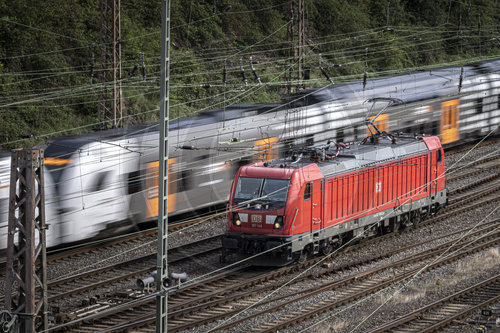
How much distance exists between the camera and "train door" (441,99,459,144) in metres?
38.8

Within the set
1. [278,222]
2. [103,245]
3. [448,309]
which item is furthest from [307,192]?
[103,245]

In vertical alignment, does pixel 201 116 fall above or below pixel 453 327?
above

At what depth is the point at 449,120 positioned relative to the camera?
3922 centimetres

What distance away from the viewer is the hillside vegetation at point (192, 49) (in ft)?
125

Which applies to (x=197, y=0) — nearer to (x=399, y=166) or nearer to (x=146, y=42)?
(x=146, y=42)

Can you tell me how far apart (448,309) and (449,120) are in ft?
70.4

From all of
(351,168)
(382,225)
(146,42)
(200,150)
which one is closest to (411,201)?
(382,225)

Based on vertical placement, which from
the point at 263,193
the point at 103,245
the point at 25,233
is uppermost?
the point at 25,233

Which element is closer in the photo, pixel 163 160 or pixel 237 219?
pixel 163 160

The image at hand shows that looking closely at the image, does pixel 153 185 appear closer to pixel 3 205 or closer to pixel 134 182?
pixel 134 182

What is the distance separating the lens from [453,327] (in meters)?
18.0

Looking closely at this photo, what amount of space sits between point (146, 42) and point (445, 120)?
1795cm

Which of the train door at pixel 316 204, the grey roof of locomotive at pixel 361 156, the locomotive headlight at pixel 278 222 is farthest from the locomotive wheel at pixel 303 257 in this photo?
the grey roof of locomotive at pixel 361 156

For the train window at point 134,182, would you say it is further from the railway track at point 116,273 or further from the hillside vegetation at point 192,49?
the hillside vegetation at point 192,49
